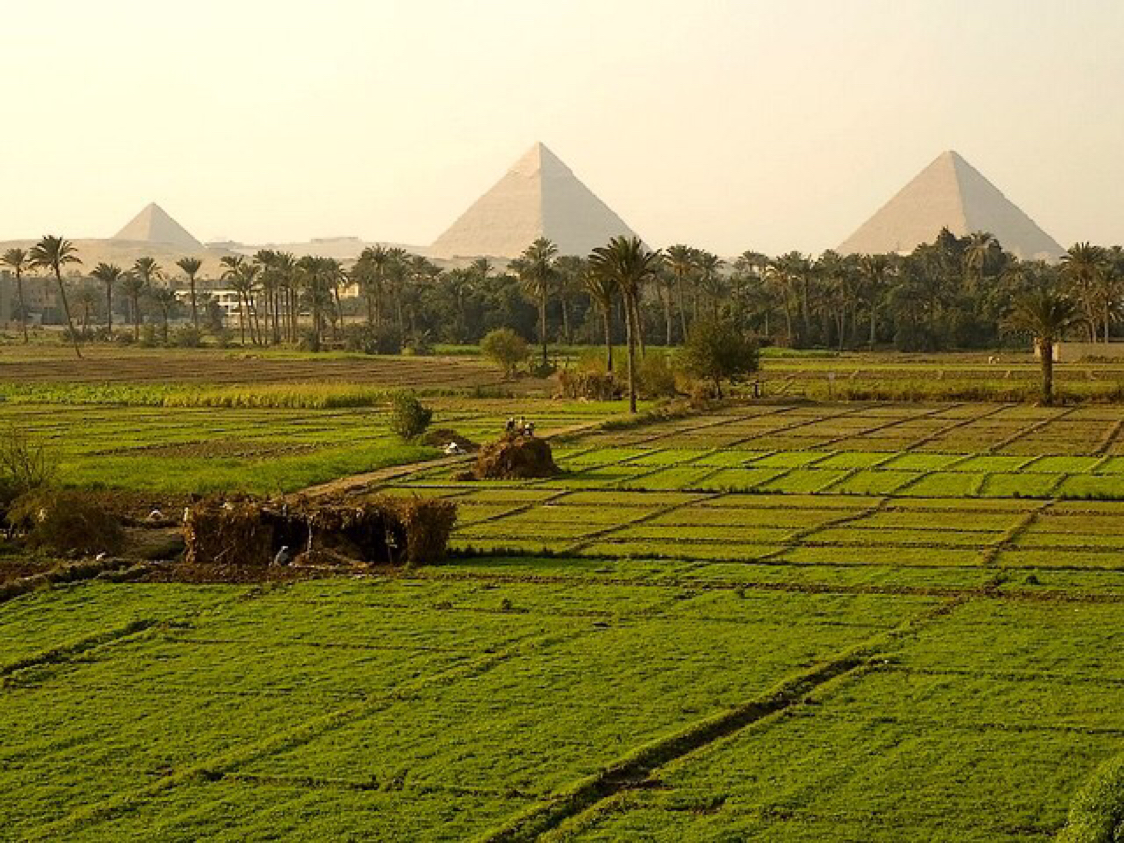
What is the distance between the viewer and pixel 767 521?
2791 centimetres

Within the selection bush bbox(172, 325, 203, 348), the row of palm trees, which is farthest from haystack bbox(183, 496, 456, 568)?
bush bbox(172, 325, 203, 348)

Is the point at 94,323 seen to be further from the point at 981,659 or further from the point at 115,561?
the point at 981,659

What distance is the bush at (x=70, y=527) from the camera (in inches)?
993

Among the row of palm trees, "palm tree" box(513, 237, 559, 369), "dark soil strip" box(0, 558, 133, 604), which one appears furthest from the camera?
the row of palm trees

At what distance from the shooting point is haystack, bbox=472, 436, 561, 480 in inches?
1388

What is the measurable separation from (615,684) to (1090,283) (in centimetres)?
7746

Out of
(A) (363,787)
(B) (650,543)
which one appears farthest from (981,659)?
(B) (650,543)

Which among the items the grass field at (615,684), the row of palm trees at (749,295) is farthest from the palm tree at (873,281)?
the grass field at (615,684)

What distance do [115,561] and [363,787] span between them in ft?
38.8

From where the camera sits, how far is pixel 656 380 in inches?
2386

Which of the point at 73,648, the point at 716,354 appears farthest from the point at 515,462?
the point at 716,354

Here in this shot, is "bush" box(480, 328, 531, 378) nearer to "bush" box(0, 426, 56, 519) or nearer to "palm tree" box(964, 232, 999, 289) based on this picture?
"bush" box(0, 426, 56, 519)

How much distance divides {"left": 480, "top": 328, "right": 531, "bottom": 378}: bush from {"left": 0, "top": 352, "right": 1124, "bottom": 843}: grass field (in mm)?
44665

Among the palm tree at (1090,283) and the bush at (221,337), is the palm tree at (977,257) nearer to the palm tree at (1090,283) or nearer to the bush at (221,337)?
the palm tree at (1090,283)
